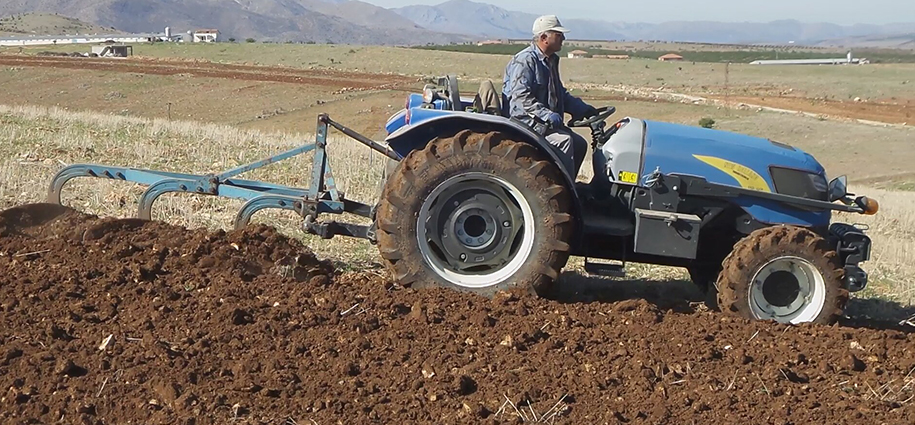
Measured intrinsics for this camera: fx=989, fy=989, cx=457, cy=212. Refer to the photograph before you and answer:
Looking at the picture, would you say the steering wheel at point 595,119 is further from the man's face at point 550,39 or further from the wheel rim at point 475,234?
the wheel rim at point 475,234

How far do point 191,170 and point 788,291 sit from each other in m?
7.20

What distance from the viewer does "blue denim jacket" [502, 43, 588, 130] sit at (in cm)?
612

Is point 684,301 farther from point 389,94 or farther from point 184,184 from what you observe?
point 389,94

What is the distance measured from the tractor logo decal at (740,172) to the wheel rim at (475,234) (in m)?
1.25

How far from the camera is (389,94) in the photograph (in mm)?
33969

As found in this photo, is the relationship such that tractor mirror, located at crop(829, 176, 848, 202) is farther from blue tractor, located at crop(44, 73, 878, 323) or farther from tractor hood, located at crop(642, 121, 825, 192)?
tractor hood, located at crop(642, 121, 825, 192)

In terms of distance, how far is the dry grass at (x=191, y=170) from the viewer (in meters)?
8.33

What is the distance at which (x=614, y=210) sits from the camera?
630 cm

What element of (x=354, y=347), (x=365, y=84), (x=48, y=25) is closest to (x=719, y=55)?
(x=365, y=84)

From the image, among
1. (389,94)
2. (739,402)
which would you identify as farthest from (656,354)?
(389,94)

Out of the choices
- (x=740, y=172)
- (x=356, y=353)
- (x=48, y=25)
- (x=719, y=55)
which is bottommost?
(x=48, y=25)

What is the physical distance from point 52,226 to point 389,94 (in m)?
27.6

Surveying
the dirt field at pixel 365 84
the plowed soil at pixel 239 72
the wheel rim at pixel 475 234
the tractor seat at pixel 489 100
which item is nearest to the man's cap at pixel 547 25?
the tractor seat at pixel 489 100

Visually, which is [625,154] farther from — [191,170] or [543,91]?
[191,170]
